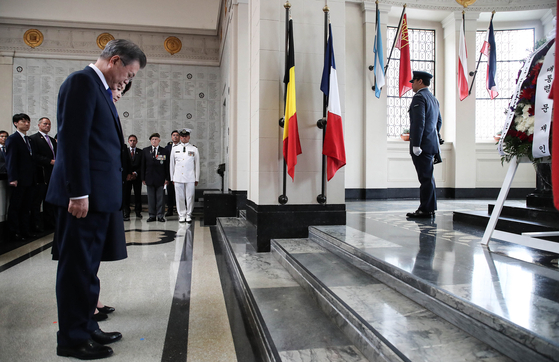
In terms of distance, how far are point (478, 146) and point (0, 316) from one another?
9.66m

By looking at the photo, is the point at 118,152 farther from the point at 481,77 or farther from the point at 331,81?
the point at 481,77

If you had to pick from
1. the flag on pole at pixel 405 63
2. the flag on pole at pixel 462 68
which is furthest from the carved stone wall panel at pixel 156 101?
the flag on pole at pixel 462 68

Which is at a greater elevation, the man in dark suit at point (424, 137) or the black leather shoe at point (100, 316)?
the man in dark suit at point (424, 137)

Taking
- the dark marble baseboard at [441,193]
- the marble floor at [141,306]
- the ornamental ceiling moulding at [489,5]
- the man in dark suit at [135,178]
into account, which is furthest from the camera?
the ornamental ceiling moulding at [489,5]

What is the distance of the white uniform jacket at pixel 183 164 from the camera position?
6.85 m

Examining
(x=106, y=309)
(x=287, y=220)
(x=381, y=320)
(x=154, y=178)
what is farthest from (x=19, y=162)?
(x=381, y=320)

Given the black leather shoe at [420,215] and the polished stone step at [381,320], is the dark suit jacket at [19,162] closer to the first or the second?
the polished stone step at [381,320]

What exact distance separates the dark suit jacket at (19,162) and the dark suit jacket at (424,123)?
506cm

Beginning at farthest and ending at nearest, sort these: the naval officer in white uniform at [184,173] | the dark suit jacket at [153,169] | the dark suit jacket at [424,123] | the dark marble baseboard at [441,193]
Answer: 1. the dark marble baseboard at [441,193]
2. the dark suit jacket at [153,169]
3. the naval officer in white uniform at [184,173]
4. the dark suit jacket at [424,123]

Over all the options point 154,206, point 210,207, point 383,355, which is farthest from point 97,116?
point 154,206

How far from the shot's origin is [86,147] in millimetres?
Answer: 1731

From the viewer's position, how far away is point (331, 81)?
3510 mm

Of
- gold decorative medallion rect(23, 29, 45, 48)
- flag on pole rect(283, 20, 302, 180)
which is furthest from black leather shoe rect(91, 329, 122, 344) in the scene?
gold decorative medallion rect(23, 29, 45, 48)

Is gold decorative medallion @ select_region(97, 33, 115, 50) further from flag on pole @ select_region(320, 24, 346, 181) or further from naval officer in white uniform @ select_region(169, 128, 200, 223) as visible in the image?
flag on pole @ select_region(320, 24, 346, 181)
